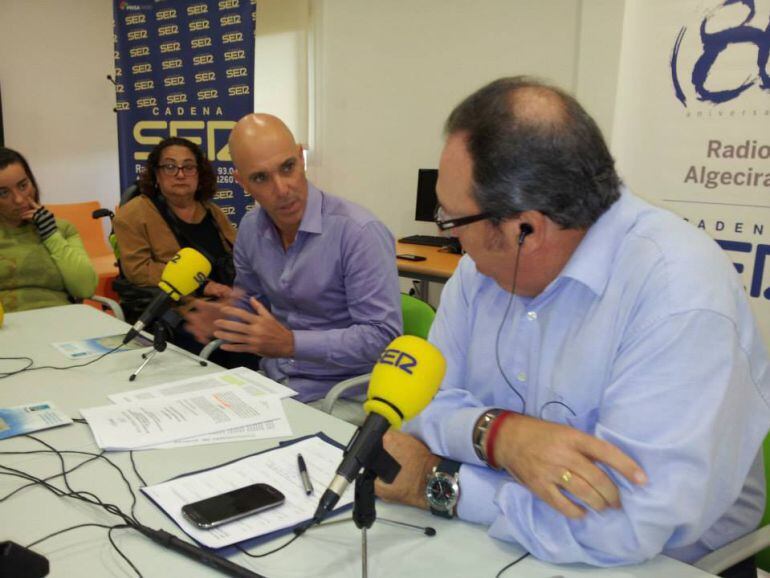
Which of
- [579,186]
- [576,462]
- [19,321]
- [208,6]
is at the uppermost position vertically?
[208,6]

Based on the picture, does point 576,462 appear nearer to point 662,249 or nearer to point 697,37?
point 662,249

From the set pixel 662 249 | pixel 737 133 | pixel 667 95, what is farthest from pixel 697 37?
pixel 662 249

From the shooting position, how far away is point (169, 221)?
3.36 metres

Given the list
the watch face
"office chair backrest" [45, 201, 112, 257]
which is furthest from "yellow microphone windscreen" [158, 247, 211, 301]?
"office chair backrest" [45, 201, 112, 257]

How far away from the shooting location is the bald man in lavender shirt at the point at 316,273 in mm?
2047

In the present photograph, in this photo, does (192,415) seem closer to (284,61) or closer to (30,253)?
(30,253)

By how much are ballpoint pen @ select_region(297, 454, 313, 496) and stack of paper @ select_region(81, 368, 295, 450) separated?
22 cm

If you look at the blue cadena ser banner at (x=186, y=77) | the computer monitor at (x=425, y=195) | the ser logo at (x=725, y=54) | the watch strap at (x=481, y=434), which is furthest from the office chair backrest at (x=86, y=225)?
the watch strap at (x=481, y=434)

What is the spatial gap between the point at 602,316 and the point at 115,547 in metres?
0.92

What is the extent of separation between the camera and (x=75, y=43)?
6445 mm

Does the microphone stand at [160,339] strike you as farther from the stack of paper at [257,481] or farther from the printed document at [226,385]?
the stack of paper at [257,481]

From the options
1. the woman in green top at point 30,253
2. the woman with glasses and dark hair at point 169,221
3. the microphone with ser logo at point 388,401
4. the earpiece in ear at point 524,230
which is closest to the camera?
the microphone with ser logo at point 388,401

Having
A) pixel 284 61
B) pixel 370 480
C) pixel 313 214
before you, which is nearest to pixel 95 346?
pixel 313 214

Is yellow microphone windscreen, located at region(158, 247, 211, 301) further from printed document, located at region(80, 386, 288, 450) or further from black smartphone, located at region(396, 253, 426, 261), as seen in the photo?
black smartphone, located at region(396, 253, 426, 261)
